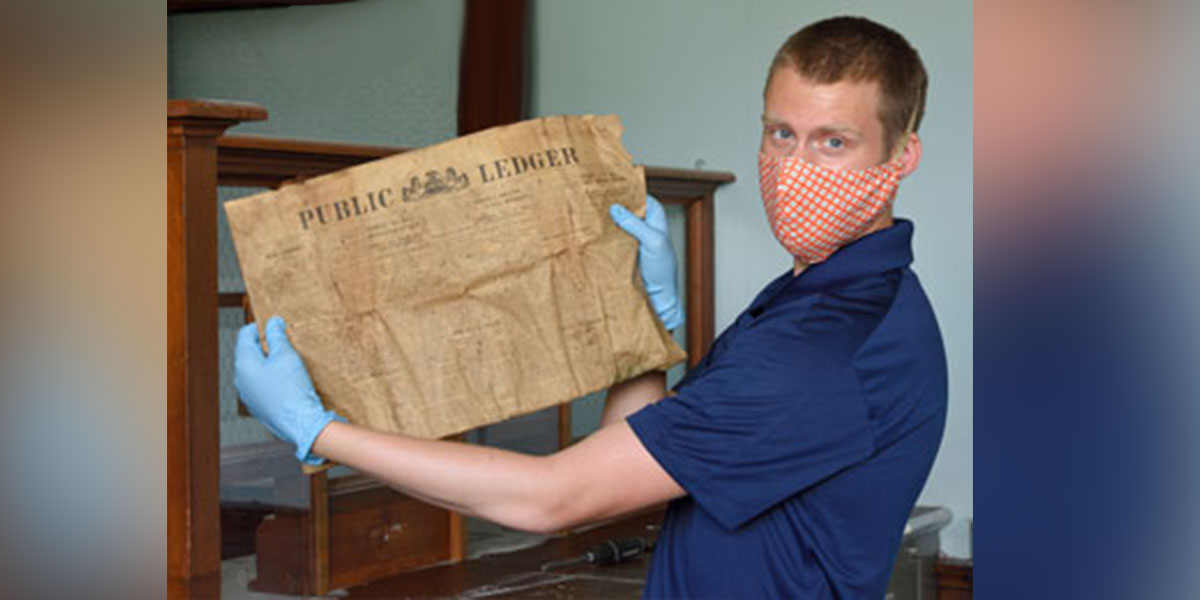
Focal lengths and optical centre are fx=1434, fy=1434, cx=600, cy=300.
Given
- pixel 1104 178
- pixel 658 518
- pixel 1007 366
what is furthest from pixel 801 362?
pixel 658 518

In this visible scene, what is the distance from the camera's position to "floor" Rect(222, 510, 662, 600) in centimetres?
319

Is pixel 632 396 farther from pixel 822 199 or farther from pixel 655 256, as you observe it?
pixel 822 199

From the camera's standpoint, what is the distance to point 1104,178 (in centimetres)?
127

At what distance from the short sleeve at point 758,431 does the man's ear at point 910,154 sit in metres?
0.24

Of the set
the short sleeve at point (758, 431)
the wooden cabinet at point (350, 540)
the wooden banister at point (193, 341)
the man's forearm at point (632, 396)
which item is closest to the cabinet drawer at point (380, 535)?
the wooden cabinet at point (350, 540)

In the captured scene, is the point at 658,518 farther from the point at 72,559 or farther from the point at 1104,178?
the point at 72,559

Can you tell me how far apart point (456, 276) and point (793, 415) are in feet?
1.04

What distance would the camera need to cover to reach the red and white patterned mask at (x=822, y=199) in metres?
1.34

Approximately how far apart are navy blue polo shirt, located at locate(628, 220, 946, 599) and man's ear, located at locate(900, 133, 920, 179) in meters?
0.08

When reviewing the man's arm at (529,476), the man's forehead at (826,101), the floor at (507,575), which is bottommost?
the floor at (507,575)

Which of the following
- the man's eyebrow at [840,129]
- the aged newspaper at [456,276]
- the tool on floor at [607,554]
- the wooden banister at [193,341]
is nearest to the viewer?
the aged newspaper at [456,276]

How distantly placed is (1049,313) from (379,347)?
60 centimetres

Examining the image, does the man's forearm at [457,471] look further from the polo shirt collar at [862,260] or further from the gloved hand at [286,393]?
the polo shirt collar at [862,260]

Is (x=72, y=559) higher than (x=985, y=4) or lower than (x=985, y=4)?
lower
